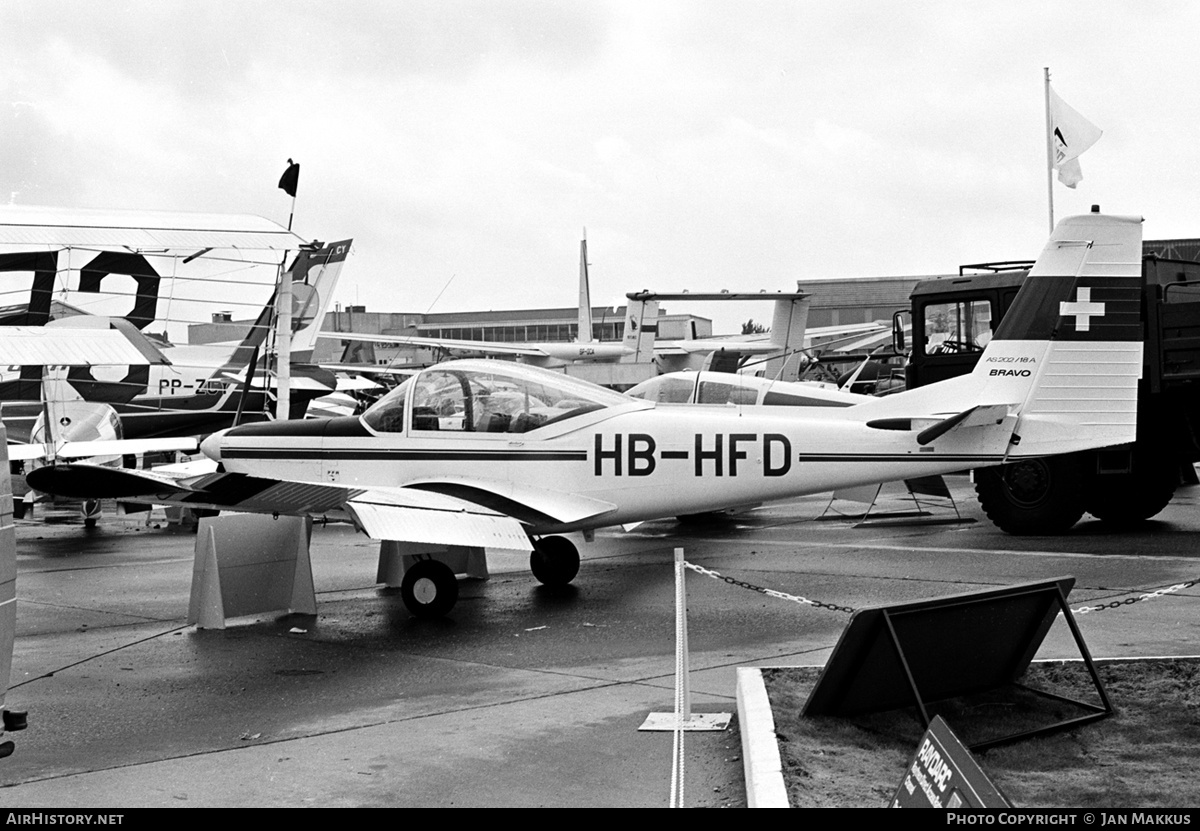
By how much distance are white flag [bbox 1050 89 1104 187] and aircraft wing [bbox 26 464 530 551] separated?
1726cm

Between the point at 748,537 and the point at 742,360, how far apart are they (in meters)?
17.5

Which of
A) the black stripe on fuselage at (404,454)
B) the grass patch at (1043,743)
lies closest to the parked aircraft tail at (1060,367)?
the black stripe on fuselage at (404,454)

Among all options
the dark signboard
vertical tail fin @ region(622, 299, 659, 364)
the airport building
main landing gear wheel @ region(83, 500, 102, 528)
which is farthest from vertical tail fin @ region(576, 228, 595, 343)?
the dark signboard

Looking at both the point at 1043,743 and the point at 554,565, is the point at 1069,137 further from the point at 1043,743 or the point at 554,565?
the point at 1043,743

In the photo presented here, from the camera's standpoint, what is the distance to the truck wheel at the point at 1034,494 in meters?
14.1

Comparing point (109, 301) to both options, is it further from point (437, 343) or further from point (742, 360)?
point (437, 343)

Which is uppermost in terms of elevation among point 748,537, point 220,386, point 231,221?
point 231,221

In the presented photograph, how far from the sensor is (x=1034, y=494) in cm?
1426

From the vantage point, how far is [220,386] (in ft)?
85.4

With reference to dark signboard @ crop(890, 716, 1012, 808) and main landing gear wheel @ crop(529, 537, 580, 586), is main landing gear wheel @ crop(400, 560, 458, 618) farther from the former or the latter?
dark signboard @ crop(890, 716, 1012, 808)

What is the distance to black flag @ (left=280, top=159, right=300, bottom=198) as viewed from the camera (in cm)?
1544

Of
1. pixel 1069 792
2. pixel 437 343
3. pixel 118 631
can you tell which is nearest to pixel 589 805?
pixel 1069 792

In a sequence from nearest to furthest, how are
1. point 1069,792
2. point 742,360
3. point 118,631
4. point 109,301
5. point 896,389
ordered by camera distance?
point 1069,792 → point 118,631 → point 109,301 → point 896,389 → point 742,360

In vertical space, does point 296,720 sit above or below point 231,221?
below
